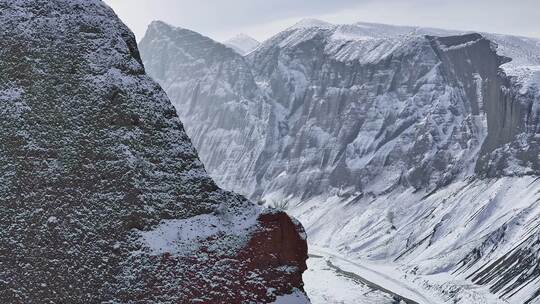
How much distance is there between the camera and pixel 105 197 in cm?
2850

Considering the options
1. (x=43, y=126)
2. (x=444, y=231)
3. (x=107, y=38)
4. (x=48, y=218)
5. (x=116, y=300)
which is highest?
(x=107, y=38)

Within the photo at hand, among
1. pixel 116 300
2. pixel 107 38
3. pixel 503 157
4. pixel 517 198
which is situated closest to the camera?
pixel 116 300

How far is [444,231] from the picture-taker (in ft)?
549

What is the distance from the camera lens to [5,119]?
97.3 feet

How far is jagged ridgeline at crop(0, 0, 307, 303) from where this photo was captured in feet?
90.2

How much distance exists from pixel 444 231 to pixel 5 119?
146404mm

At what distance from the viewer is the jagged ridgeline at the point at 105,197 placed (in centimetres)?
2750

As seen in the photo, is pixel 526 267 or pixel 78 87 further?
pixel 526 267

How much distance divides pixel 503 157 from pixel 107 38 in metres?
164

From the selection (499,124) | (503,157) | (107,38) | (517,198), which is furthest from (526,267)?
(107,38)

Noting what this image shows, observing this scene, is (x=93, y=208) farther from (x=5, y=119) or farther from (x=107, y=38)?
(x=107, y=38)

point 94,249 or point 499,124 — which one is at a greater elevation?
point 94,249

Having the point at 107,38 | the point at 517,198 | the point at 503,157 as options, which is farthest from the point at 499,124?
the point at 107,38

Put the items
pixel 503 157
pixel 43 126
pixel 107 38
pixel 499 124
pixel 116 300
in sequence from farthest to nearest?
1. pixel 499 124
2. pixel 503 157
3. pixel 107 38
4. pixel 43 126
5. pixel 116 300
